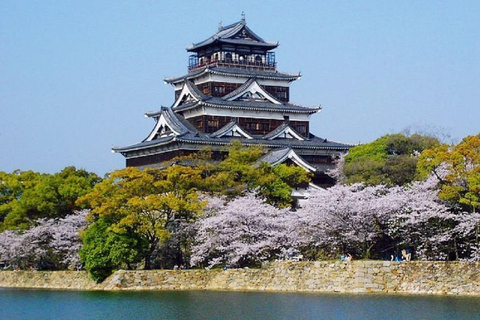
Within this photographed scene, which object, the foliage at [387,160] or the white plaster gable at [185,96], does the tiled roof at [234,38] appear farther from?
the foliage at [387,160]

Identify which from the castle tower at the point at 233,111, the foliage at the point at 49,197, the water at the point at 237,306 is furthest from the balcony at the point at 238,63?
the water at the point at 237,306

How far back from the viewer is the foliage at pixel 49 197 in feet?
173

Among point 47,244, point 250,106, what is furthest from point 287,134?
point 47,244

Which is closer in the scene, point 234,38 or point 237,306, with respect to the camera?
point 237,306

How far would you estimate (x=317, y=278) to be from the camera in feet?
130

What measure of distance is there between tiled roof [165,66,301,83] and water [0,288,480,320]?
2332cm

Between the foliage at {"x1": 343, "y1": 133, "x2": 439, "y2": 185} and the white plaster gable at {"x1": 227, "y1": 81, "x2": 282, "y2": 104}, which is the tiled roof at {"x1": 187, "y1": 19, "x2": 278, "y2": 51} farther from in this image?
the foliage at {"x1": 343, "y1": 133, "x2": 439, "y2": 185}

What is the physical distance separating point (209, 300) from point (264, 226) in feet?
26.0

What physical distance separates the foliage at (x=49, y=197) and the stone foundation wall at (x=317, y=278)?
16.8ft

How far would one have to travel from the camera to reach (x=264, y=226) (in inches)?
1754

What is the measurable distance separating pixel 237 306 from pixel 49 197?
2079 centimetres

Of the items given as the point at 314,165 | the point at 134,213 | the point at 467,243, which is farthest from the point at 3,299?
the point at 314,165

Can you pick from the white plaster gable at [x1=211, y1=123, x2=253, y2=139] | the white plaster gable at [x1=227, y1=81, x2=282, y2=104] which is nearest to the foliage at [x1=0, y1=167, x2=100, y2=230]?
the white plaster gable at [x1=211, y1=123, x2=253, y2=139]

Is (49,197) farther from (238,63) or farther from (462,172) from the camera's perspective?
(462,172)
